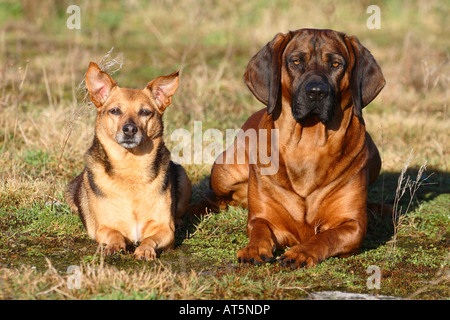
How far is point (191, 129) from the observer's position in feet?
26.9

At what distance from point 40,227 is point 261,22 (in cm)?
938

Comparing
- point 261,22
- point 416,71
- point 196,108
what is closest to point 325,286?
point 196,108

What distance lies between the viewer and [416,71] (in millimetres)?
11438

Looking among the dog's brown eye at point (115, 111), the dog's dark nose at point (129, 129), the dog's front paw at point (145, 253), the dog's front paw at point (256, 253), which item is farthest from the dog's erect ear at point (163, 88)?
the dog's front paw at point (256, 253)

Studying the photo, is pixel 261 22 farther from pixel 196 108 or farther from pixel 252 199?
pixel 252 199

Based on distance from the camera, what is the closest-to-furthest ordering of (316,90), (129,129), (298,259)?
(298,259), (316,90), (129,129)

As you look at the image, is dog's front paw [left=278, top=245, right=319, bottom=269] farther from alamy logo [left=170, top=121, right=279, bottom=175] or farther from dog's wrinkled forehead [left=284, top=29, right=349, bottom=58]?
dog's wrinkled forehead [left=284, top=29, right=349, bottom=58]

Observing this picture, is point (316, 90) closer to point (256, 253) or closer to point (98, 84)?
point (256, 253)

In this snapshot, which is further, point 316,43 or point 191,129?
point 191,129

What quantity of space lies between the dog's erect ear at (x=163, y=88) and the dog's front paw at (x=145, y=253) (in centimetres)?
129

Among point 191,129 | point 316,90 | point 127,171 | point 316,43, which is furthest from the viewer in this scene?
point 191,129

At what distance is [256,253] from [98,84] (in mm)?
1873

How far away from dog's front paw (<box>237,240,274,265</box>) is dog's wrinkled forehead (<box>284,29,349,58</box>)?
1.50 meters

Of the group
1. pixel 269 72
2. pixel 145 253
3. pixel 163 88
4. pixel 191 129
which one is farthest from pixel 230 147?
pixel 145 253
